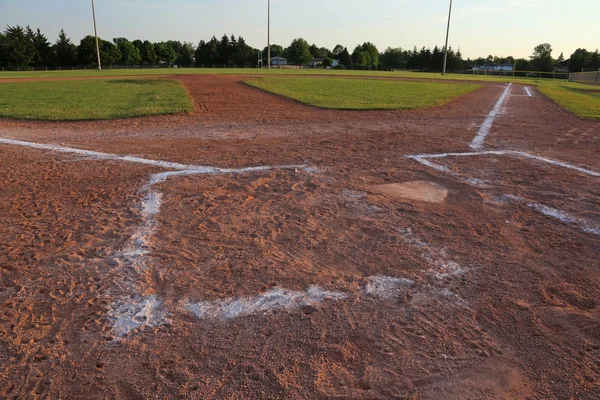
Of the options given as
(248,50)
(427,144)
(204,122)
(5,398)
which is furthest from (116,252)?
(248,50)

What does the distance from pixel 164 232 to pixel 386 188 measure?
2572 millimetres

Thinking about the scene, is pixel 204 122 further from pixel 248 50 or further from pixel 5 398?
pixel 248 50

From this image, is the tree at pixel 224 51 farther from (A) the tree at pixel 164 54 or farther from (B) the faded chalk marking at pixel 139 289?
(B) the faded chalk marking at pixel 139 289

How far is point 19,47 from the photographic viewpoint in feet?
209

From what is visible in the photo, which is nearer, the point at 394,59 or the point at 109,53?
the point at 109,53

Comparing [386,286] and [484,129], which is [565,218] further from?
[484,129]

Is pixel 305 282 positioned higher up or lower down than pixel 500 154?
lower down

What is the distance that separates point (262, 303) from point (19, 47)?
7901cm

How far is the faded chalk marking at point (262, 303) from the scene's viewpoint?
2457 mm

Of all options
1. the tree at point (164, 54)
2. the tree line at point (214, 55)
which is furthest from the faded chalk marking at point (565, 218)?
the tree at point (164, 54)

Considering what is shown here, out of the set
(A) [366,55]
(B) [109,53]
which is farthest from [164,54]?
(A) [366,55]

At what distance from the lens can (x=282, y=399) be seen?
185 centimetres

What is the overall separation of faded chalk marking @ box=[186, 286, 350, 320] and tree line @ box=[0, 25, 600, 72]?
7681 cm

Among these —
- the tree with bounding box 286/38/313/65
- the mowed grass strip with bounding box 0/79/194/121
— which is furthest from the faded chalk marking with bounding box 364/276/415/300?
the tree with bounding box 286/38/313/65
